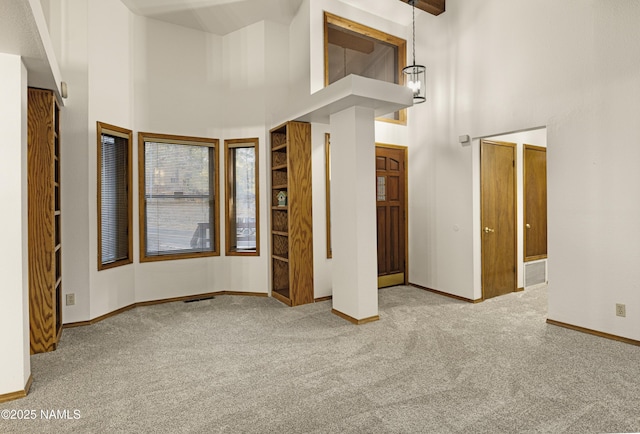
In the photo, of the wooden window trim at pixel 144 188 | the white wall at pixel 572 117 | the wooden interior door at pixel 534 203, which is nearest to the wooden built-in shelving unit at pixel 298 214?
the wooden window trim at pixel 144 188

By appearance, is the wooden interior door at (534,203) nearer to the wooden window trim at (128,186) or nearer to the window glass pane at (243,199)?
the window glass pane at (243,199)

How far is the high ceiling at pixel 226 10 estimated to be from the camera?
4.36m

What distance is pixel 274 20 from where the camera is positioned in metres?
4.92

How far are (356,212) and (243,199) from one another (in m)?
2.00

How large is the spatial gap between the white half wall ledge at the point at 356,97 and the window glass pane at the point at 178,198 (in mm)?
1768

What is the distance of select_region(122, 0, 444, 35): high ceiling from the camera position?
4.36 m

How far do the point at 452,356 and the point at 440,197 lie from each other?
2.54 meters

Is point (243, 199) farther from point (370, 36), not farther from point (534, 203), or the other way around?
point (534, 203)

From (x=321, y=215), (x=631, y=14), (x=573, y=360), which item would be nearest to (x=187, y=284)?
(x=321, y=215)

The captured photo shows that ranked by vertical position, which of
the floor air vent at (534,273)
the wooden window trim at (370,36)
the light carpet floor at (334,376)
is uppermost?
the wooden window trim at (370,36)

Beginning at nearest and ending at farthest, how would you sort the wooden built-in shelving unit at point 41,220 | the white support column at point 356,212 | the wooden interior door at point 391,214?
the wooden built-in shelving unit at point 41,220, the white support column at point 356,212, the wooden interior door at point 391,214

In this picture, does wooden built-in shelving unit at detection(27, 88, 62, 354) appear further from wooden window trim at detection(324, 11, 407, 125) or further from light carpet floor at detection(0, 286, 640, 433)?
wooden window trim at detection(324, 11, 407, 125)

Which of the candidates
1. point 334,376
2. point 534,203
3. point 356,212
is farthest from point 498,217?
point 334,376

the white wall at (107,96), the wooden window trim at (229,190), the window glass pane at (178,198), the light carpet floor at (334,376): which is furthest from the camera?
the wooden window trim at (229,190)
